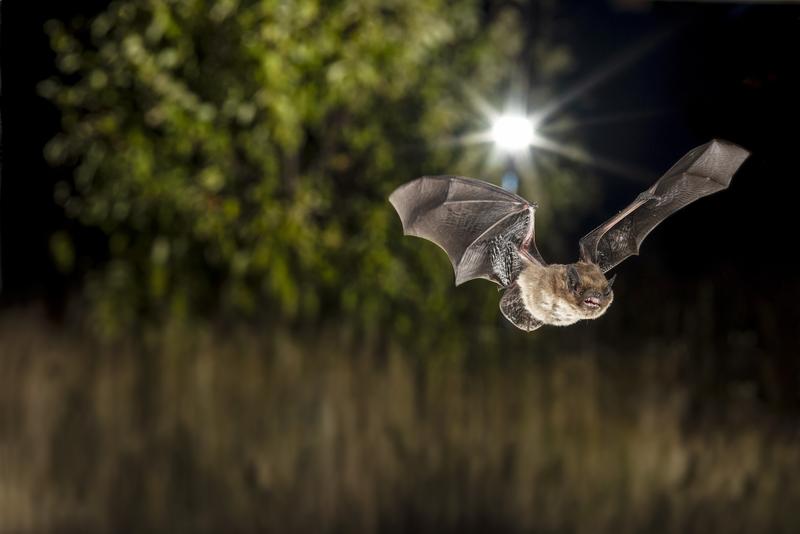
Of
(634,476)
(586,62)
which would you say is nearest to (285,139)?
(586,62)

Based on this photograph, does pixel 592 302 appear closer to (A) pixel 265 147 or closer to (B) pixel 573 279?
(B) pixel 573 279

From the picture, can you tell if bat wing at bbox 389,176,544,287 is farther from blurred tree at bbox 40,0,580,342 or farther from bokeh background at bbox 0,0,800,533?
bokeh background at bbox 0,0,800,533

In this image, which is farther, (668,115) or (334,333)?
(334,333)

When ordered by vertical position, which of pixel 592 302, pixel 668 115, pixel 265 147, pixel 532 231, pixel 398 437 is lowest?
pixel 592 302

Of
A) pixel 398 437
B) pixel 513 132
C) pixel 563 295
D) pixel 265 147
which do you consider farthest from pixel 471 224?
pixel 398 437

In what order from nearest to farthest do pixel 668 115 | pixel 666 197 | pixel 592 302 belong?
1. pixel 592 302
2. pixel 666 197
3. pixel 668 115

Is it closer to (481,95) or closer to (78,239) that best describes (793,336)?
(481,95)

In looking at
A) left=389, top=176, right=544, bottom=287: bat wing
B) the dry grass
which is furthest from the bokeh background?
left=389, top=176, right=544, bottom=287: bat wing
